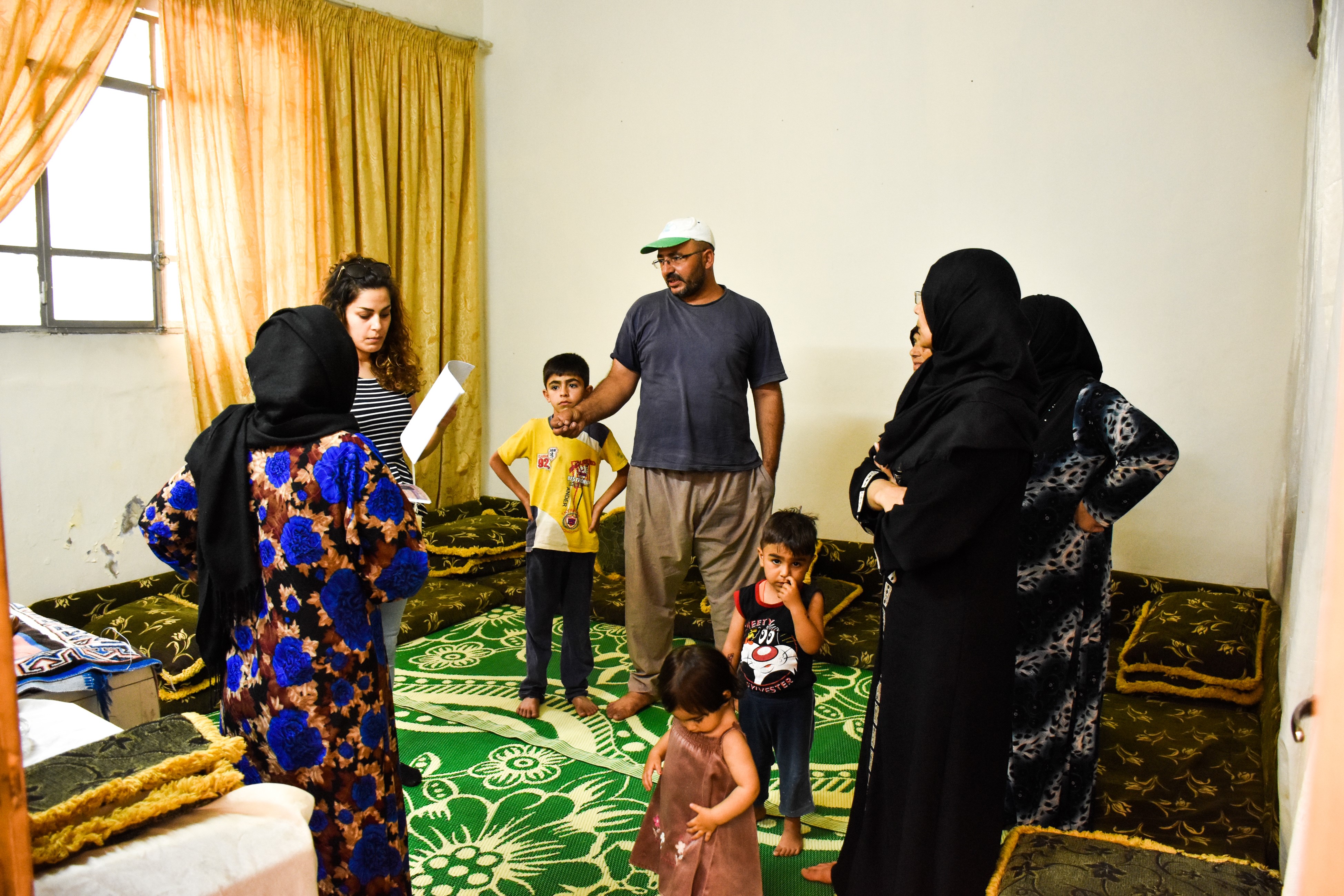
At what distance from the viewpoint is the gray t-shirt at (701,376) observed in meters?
3.01

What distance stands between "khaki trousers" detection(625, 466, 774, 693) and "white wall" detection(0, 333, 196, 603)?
214cm

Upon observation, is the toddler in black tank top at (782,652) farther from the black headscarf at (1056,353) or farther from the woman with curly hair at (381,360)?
the woman with curly hair at (381,360)

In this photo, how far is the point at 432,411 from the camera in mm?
2178

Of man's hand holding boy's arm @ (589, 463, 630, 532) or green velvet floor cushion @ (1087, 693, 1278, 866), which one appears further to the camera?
man's hand holding boy's arm @ (589, 463, 630, 532)

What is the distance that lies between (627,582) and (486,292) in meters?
2.72

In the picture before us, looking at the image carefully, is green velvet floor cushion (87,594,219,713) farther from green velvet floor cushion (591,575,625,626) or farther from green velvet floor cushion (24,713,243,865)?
green velvet floor cushion (24,713,243,865)

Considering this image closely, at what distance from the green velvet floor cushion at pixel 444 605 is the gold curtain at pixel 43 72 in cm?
205

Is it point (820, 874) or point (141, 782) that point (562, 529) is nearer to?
point (820, 874)

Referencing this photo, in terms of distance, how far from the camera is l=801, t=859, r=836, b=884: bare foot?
83.7 inches

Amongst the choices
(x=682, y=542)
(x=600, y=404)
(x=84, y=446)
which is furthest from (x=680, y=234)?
(x=84, y=446)

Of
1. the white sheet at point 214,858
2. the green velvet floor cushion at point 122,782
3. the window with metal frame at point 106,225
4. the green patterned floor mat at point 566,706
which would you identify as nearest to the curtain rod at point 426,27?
the window with metal frame at point 106,225

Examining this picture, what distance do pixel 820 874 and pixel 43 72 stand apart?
3.57 metres

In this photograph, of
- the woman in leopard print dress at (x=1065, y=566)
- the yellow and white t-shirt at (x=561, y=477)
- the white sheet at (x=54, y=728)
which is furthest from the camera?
the yellow and white t-shirt at (x=561, y=477)

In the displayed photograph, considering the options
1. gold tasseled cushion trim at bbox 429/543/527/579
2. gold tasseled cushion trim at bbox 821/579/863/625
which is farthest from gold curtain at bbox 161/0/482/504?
gold tasseled cushion trim at bbox 821/579/863/625
